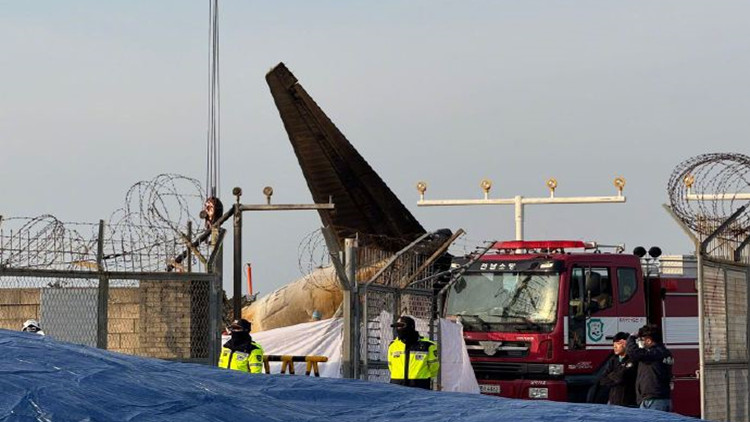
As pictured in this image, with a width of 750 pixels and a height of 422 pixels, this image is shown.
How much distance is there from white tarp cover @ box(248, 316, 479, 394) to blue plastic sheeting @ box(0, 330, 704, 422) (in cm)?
1035

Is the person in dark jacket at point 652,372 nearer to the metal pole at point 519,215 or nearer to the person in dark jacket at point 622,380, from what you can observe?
the person in dark jacket at point 622,380

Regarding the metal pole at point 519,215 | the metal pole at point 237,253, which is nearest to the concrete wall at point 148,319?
the metal pole at point 237,253

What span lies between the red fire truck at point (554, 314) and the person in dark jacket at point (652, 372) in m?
4.90

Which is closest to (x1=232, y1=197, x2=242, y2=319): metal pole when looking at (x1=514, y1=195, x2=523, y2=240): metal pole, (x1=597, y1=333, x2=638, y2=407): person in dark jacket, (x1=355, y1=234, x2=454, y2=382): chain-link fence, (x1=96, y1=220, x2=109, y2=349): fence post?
(x1=514, y1=195, x2=523, y2=240): metal pole

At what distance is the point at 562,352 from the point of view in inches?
822

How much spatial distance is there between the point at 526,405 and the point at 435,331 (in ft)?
42.3

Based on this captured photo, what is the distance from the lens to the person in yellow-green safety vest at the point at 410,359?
15.4m

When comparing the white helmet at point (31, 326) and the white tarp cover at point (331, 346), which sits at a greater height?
the white helmet at point (31, 326)

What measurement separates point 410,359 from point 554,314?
19.4 feet

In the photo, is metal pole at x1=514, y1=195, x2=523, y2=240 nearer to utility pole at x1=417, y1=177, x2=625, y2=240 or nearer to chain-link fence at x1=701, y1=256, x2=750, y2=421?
utility pole at x1=417, y1=177, x2=625, y2=240

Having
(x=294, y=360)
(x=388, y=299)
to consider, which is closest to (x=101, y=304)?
(x=294, y=360)

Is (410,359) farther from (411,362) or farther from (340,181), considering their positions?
(340,181)

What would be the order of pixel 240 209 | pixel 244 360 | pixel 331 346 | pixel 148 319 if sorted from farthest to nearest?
pixel 240 209 < pixel 331 346 < pixel 148 319 < pixel 244 360

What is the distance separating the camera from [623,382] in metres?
16.3
